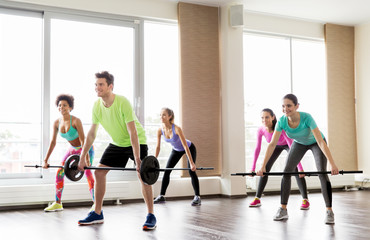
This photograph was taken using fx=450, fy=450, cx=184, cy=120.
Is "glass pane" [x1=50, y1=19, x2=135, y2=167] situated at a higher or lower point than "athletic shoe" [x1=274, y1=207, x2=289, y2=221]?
higher

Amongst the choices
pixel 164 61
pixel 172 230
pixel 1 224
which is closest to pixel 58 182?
pixel 1 224

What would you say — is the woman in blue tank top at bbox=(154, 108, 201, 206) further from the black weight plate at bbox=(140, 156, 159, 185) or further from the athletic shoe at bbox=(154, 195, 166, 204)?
the black weight plate at bbox=(140, 156, 159, 185)

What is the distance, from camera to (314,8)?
6566mm

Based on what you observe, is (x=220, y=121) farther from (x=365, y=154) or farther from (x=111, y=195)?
(x=365, y=154)

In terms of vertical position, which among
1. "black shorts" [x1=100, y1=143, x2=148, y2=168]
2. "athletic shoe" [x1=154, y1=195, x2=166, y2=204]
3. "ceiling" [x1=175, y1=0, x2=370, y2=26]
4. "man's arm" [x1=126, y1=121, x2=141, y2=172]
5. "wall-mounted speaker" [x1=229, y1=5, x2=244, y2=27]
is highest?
"ceiling" [x1=175, y1=0, x2=370, y2=26]

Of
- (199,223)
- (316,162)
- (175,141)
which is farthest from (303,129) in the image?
(175,141)

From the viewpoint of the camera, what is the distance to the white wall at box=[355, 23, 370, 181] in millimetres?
7332

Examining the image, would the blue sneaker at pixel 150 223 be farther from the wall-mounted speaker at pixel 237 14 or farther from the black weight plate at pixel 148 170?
the wall-mounted speaker at pixel 237 14

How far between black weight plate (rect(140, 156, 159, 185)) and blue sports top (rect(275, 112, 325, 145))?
120 centimetres

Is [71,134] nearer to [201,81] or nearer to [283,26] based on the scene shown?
[201,81]

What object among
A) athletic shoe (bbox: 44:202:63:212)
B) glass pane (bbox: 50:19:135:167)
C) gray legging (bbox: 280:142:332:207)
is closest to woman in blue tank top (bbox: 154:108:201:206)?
glass pane (bbox: 50:19:135:167)

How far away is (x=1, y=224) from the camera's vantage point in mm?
3924

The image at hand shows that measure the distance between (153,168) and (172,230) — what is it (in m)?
0.54

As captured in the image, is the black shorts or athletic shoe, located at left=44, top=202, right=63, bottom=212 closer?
the black shorts
